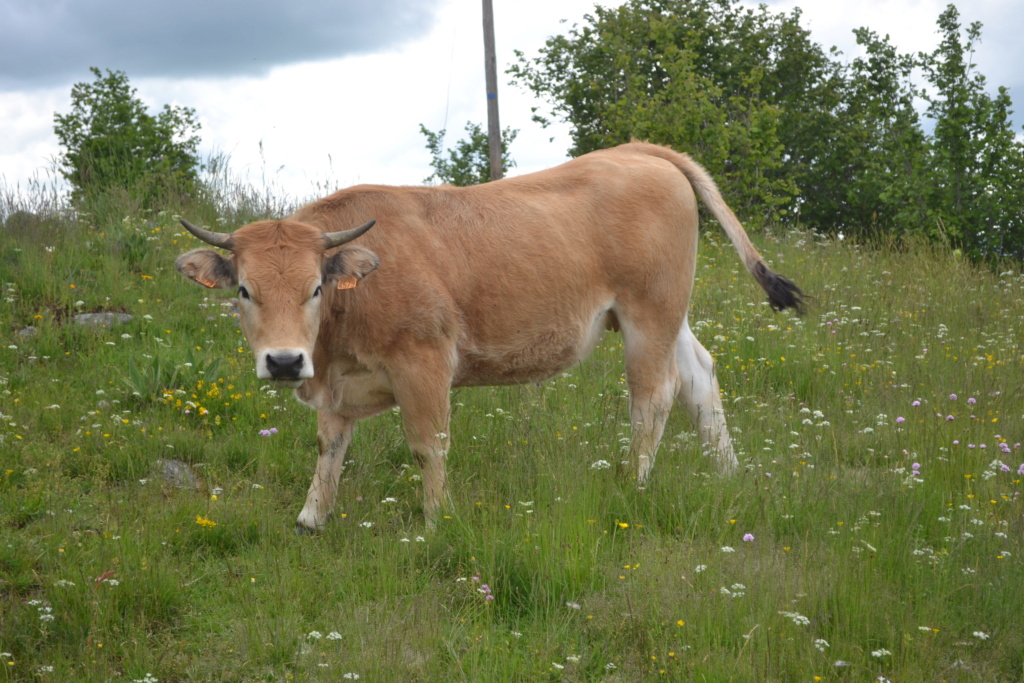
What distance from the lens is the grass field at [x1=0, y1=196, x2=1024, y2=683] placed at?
13.8 ft

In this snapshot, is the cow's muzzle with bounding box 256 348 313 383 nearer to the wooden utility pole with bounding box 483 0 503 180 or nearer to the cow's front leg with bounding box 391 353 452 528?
the cow's front leg with bounding box 391 353 452 528

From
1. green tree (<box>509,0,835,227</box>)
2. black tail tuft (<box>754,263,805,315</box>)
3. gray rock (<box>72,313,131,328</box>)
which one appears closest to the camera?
black tail tuft (<box>754,263,805,315</box>)

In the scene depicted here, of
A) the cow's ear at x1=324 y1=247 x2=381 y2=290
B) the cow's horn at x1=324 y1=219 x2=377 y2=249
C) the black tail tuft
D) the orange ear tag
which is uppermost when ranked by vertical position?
the cow's horn at x1=324 y1=219 x2=377 y2=249

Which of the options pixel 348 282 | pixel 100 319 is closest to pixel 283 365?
pixel 348 282

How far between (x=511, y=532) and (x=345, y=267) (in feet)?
6.15

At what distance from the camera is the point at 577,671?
422 centimetres

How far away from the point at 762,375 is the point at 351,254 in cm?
469

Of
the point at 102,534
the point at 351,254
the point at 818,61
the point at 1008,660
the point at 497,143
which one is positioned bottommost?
the point at 1008,660

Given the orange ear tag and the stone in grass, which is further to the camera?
the stone in grass

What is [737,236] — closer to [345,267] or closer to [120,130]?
[345,267]

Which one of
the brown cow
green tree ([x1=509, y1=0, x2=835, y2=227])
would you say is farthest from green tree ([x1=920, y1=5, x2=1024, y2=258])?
the brown cow

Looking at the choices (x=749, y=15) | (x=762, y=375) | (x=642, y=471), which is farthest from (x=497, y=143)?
(x=749, y=15)

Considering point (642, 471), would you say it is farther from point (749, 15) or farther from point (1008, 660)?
point (749, 15)

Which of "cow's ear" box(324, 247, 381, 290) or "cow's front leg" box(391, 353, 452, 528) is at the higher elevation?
"cow's ear" box(324, 247, 381, 290)
